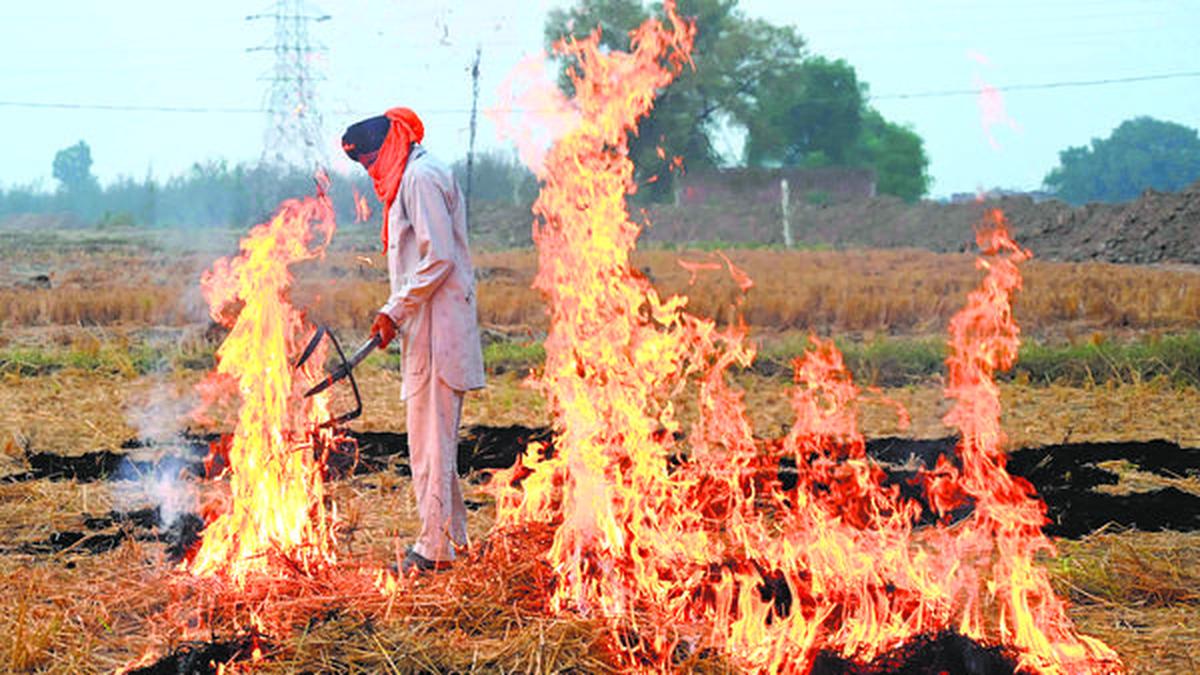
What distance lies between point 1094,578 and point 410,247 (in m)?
3.33

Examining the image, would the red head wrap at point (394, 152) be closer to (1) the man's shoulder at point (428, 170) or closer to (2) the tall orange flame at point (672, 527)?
(1) the man's shoulder at point (428, 170)

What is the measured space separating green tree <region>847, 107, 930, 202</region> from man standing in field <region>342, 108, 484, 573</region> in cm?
6133

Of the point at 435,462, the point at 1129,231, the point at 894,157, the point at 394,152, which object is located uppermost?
the point at 894,157

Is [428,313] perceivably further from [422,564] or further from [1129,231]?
[1129,231]

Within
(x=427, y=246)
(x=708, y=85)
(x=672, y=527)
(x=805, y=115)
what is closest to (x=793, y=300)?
(x=672, y=527)

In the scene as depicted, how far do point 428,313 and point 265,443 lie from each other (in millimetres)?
944

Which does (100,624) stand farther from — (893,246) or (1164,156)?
(1164,156)

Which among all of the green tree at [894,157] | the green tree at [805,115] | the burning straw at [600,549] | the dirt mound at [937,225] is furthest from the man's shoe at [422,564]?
the green tree at [894,157]

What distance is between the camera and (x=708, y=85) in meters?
51.5

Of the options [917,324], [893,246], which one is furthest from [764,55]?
[917,324]

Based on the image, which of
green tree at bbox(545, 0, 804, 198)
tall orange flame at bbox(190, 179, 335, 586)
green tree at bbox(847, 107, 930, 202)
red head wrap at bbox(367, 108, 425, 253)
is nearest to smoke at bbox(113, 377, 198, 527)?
tall orange flame at bbox(190, 179, 335, 586)

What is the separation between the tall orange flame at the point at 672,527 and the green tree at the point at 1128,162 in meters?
67.5

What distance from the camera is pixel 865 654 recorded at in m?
3.70

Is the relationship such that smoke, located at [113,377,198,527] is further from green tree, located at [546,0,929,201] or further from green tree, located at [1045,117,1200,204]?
green tree, located at [1045,117,1200,204]
